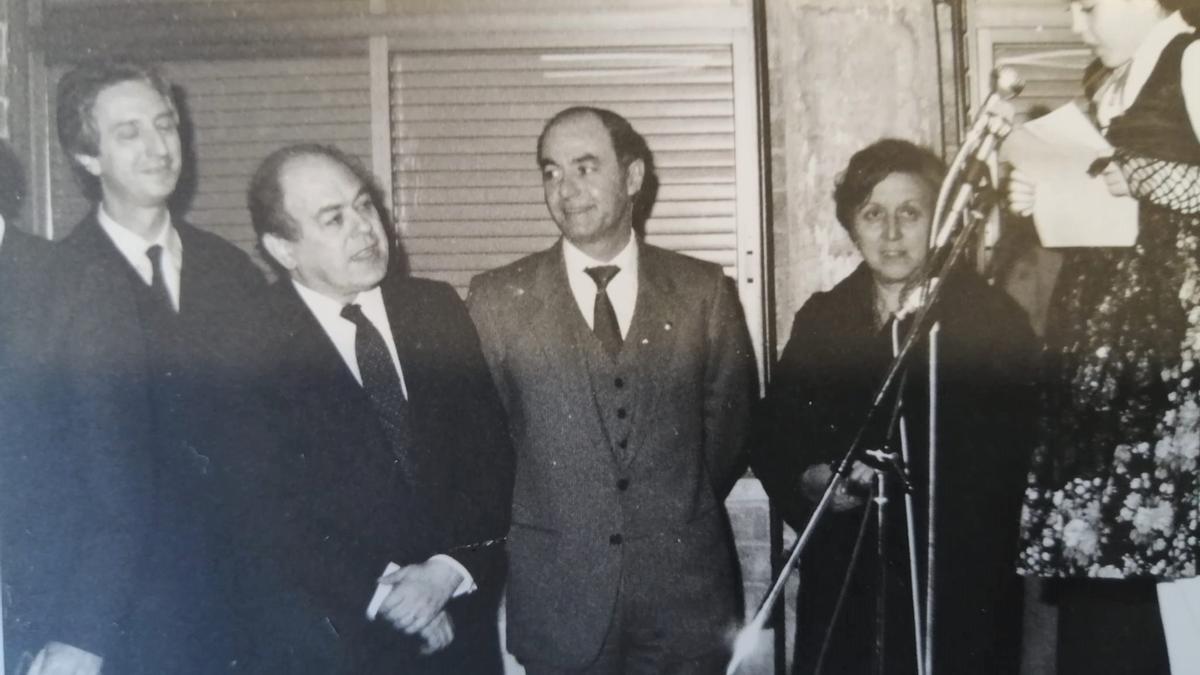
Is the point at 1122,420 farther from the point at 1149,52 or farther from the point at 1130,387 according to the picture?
the point at 1149,52

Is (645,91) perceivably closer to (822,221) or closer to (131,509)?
(822,221)

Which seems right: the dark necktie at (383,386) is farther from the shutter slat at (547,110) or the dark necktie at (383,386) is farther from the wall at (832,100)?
the wall at (832,100)

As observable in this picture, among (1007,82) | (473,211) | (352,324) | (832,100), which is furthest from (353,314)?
(1007,82)

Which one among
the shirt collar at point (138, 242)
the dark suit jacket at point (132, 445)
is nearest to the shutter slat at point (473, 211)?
the dark suit jacket at point (132, 445)

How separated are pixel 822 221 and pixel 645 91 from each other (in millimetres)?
473

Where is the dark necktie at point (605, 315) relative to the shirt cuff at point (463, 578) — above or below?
above

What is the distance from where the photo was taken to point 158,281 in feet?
6.07

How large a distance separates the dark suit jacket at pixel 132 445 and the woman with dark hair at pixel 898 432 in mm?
1226

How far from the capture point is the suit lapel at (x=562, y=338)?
1824 millimetres

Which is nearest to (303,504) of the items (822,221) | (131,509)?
(131,509)

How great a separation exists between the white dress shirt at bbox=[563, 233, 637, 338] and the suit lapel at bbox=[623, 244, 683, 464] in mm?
15

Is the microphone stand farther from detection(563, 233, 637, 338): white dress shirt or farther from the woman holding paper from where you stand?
detection(563, 233, 637, 338): white dress shirt

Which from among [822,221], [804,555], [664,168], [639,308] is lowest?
[804,555]

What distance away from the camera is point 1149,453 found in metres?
1.82
